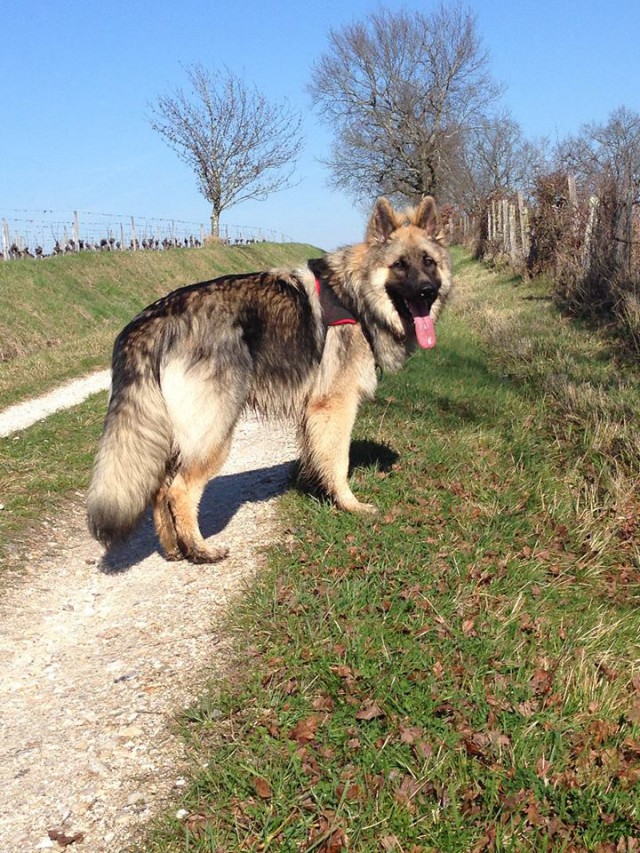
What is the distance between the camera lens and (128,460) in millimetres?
4336

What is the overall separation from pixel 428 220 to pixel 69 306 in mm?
15579

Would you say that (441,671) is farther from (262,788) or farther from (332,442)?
(332,442)

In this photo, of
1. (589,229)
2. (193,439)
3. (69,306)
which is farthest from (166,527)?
(69,306)

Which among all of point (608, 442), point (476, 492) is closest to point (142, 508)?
point (476, 492)

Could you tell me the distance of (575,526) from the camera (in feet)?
16.8

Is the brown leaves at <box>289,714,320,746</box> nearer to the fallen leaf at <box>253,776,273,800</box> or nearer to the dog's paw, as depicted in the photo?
the fallen leaf at <box>253,776,273,800</box>

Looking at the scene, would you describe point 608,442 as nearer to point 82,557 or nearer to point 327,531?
point 327,531

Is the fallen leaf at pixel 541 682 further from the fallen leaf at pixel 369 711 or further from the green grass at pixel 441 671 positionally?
the fallen leaf at pixel 369 711

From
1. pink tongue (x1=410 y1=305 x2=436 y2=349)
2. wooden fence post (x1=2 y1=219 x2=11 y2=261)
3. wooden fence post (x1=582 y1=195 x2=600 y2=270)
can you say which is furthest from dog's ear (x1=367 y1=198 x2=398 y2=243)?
wooden fence post (x1=2 y1=219 x2=11 y2=261)

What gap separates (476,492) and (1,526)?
3616 millimetres

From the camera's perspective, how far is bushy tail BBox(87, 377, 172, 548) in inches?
167

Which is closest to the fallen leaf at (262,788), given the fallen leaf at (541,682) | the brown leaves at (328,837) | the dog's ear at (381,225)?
the brown leaves at (328,837)

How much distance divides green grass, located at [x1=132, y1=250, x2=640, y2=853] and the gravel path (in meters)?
0.20

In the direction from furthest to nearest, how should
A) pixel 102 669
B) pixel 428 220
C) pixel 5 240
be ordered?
1. pixel 5 240
2. pixel 428 220
3. pixel 102 669
